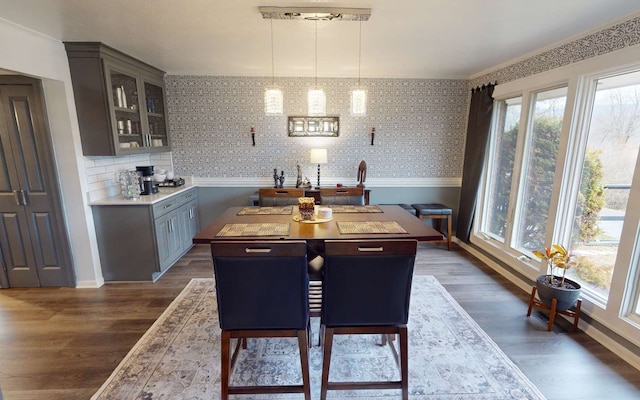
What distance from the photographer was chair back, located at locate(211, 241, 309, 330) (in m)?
1.42

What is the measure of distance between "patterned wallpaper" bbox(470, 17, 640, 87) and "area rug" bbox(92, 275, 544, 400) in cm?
237

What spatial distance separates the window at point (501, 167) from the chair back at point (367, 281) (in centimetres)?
268

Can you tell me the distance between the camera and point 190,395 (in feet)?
5.77

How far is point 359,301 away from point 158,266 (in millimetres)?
2595

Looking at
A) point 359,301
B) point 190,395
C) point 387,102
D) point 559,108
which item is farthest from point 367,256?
point 387,102

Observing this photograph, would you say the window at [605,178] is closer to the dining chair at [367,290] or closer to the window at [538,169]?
the window at [538,169]

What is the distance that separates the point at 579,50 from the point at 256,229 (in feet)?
9.91

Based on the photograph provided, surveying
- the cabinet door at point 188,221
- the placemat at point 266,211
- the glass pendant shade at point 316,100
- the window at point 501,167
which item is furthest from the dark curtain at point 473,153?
the cabinet door at point 188,221

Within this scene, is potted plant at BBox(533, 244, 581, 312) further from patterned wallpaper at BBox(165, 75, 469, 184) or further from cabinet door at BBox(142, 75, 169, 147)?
cabinet door at BBox(142, 75, 169, 147)

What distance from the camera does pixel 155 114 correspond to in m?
3.79

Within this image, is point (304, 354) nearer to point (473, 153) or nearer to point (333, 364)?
point (333, 364)

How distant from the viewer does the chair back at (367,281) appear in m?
1.44

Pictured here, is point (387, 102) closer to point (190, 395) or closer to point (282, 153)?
point (282, 153)

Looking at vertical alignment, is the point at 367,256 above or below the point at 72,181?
below
